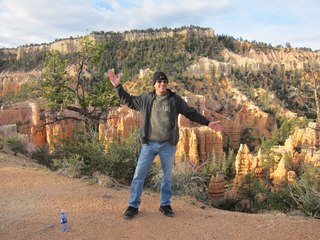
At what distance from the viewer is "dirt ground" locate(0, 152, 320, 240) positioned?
12.7 ft

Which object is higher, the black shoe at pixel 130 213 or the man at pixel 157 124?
the man at pixel 157 124

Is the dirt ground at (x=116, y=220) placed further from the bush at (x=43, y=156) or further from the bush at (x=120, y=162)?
the bush at (x=43, y=156)

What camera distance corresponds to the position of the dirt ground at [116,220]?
388cm

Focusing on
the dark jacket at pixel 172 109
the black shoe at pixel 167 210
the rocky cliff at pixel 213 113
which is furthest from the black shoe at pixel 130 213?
the rocky cliff at pixel 213 113

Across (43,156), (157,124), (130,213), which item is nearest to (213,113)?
(43,156)

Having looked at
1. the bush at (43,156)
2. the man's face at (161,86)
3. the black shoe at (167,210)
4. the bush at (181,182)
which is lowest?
the bush at (43,156)

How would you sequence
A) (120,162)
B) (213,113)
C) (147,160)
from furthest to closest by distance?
(213,113) → (120,162) → (147,160)

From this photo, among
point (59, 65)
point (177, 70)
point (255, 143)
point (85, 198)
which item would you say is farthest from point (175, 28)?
point (85, 198)

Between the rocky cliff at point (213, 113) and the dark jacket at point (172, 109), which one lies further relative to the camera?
the rocky cliff at point (213, 113)

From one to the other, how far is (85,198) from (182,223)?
1.53m

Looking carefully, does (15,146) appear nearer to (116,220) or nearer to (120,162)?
(120,162)

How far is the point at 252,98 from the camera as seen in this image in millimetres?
53062

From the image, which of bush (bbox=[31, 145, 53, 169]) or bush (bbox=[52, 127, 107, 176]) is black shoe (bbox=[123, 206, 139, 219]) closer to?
bush (bbox=[52, 127, 107, 176])

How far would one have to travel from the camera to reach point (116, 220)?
4.22 m
